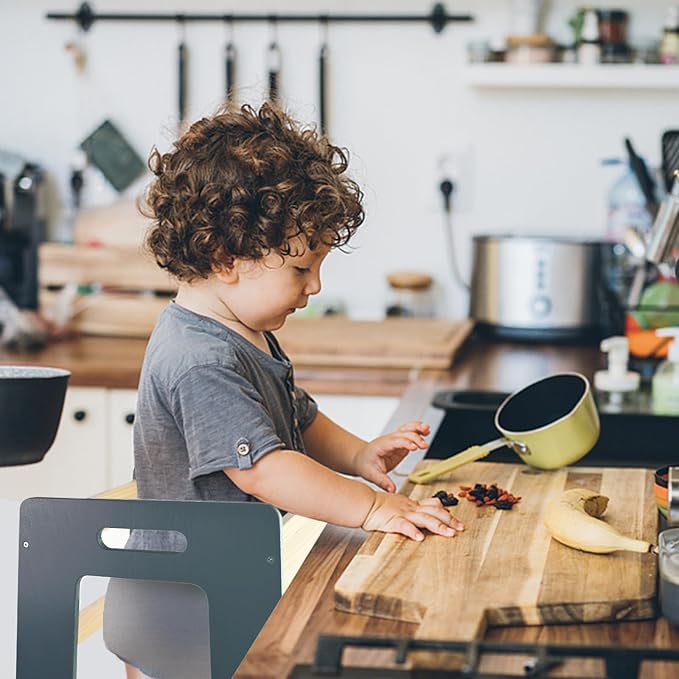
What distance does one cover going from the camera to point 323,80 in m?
2.86

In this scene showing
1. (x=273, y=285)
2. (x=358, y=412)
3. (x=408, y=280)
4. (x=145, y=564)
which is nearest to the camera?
(x=145, y=564)

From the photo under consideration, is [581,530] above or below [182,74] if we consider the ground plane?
below

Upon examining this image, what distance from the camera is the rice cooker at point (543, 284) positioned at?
2598 mm

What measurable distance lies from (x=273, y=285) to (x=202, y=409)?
17cm

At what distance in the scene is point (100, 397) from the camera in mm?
2371

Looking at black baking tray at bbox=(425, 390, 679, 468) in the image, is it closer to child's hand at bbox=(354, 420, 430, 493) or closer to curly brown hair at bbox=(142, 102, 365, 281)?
child's hand at bbox=(354, 420, 430, 493)

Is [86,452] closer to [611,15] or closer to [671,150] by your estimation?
[671,150]

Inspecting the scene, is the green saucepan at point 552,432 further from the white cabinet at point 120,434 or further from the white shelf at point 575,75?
the white shelf at point 575,75

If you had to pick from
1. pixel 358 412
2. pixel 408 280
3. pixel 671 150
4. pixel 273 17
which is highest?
pixel 273 17

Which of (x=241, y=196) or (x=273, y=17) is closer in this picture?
(x=241, y=196)

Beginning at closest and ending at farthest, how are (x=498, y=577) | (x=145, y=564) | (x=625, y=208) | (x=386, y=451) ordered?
(x=498, y=577)
(x=145, y=564)
(x=386, y=451)
(x=625, y=208)

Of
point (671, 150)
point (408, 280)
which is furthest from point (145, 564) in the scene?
point (408, 280)

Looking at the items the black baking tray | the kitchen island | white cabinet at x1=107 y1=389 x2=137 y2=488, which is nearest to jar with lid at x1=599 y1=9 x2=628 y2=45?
the kitchen island

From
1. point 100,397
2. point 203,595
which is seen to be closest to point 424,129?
point 100,397
